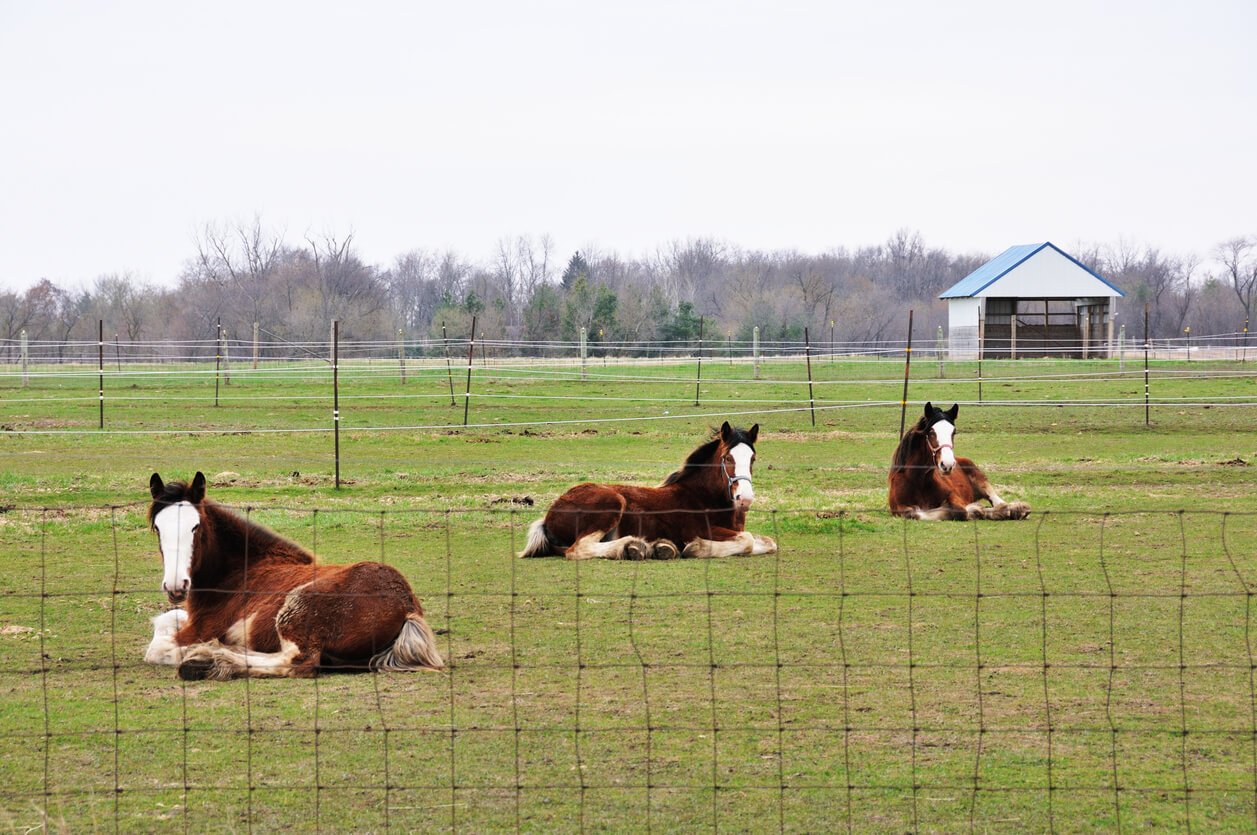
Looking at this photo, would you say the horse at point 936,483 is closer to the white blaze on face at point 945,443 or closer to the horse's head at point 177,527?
the white blaze on face at point 945,443

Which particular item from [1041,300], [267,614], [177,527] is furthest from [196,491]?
[1041,300]

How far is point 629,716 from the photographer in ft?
20.5

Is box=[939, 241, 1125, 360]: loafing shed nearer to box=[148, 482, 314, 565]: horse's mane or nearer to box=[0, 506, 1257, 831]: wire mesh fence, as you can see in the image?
box=[0, 506, 1257, 831]: wire mesh fence

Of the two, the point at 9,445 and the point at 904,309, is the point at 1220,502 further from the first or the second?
the point at 904,309

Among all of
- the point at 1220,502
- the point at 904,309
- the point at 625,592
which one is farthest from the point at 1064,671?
the point at 904,309

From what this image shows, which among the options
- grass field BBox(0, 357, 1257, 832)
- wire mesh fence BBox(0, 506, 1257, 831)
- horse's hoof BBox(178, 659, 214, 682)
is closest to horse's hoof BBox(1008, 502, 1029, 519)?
grass field BBox(0, 357, 1257, 832)

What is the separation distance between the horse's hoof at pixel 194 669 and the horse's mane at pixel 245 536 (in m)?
0.78

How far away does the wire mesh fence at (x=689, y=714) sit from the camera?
16.4 ft

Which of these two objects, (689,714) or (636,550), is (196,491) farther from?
(636,550)

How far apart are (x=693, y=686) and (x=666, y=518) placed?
4794mm

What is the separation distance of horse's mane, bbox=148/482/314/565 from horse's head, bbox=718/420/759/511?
449 cm

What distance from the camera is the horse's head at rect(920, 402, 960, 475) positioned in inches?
514

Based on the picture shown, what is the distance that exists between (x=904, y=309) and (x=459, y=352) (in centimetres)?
4940

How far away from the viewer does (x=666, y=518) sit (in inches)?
454
